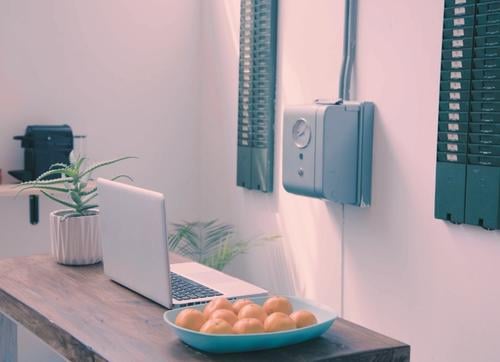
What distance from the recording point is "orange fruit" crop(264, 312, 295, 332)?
1909mm

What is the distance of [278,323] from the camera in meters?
1.92

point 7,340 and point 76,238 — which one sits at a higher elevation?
point 76,238

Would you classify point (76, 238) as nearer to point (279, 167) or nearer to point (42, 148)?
point (42, 148)

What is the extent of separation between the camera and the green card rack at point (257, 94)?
3996mm

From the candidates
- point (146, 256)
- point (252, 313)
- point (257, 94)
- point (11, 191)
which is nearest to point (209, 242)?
point (257, 94)

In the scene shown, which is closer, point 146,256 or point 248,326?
point 248,326

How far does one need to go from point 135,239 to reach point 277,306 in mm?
513

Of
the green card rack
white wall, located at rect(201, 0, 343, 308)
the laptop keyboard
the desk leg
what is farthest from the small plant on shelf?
the laptop keyboard

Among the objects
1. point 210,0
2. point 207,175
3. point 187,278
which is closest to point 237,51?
point 210,0

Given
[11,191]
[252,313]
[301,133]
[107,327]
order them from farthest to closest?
[11,191]
[301,133]
[107,327]
[252,313]

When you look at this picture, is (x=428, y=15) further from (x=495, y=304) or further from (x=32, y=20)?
(x=32, y=20)

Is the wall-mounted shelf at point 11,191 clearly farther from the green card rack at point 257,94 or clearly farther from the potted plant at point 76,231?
the green card rack at point 257,94

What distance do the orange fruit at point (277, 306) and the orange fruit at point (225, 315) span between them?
0.12m

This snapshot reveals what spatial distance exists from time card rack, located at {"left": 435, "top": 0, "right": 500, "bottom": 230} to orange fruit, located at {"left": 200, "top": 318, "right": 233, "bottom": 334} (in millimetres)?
1282
